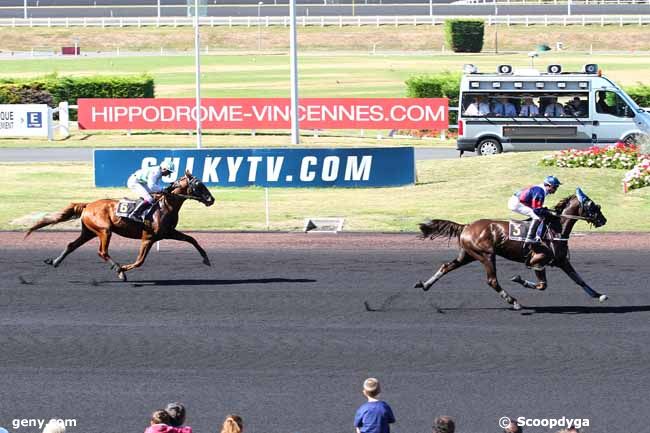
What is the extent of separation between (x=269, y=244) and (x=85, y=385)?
9.78 m

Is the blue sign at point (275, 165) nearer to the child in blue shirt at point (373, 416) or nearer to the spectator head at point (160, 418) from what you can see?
the child in blue shirt at point (373, 416)

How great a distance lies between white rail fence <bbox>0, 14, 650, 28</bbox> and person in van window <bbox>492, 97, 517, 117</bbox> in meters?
61.8

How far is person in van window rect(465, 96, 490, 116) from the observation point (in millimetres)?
34812

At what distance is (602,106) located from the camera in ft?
114

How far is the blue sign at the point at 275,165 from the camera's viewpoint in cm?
2841

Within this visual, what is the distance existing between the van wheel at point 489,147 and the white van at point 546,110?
57mm

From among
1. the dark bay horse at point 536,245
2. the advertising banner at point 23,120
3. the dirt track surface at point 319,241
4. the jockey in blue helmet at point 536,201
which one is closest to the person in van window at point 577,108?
the dirt track surface at point 319,241

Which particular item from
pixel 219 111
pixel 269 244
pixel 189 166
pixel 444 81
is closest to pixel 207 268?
pixel 269 244

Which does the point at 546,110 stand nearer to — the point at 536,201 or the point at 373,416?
the point at 536,201

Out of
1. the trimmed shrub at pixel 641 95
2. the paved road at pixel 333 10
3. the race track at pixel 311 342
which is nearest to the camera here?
the race track at pixel 311 342

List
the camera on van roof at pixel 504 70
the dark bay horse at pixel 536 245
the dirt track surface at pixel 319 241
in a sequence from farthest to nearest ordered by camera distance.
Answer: the camera on van roof at pixel 504 70 < the dirt track surface at pixel 319 241 < the dark bay horse at pixel 536 245

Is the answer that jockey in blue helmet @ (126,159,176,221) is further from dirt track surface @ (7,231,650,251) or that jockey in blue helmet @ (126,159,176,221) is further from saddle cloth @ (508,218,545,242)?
saddle cloth @ (508,218,545,242)

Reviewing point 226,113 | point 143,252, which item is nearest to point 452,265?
point 143,252

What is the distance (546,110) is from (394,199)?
9051mm
